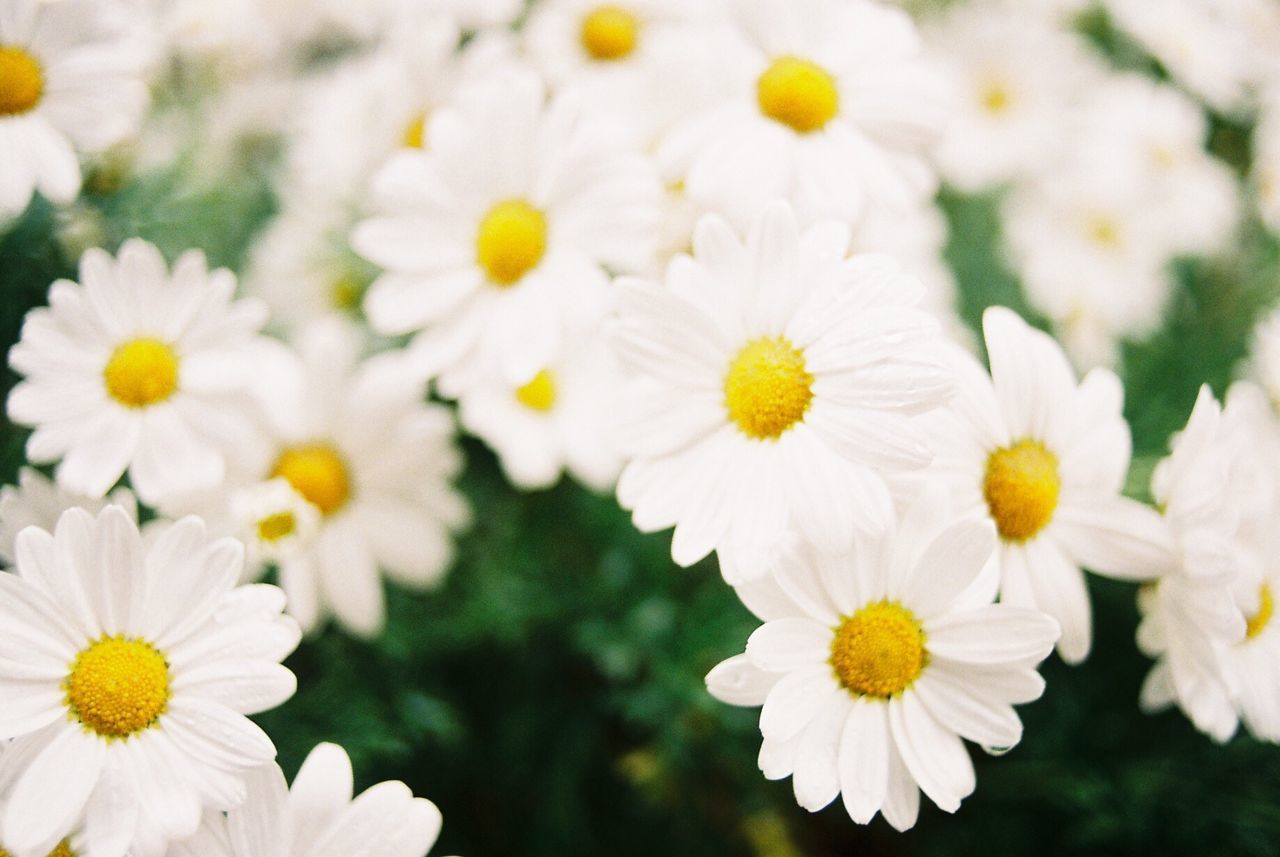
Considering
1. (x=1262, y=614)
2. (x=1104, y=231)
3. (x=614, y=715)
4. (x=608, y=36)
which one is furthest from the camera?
(x=1104, y=231)

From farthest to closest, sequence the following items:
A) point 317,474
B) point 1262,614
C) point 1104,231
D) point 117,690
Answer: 1. point 1104,231
2. point 317,474
3. point 1262,614
4. point 117,690

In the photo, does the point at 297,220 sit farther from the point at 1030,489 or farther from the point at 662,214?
A: the point at 1030,489

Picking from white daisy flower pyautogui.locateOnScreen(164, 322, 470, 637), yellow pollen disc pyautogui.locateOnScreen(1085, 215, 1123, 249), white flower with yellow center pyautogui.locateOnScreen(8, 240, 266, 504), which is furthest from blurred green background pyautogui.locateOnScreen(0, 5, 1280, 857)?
yellow pollen disc pyautogui.locateOnScreen(1085, 215, 1123, 249)

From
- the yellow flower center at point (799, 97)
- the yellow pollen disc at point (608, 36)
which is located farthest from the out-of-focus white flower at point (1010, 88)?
the yellow flower center at point (799, 97)

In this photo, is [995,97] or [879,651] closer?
[879,651]

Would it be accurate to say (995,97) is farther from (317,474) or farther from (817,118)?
(317,474)

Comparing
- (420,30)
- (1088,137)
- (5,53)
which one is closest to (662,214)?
(420,30)

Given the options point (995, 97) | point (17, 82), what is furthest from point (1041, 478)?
point (995, 97)
